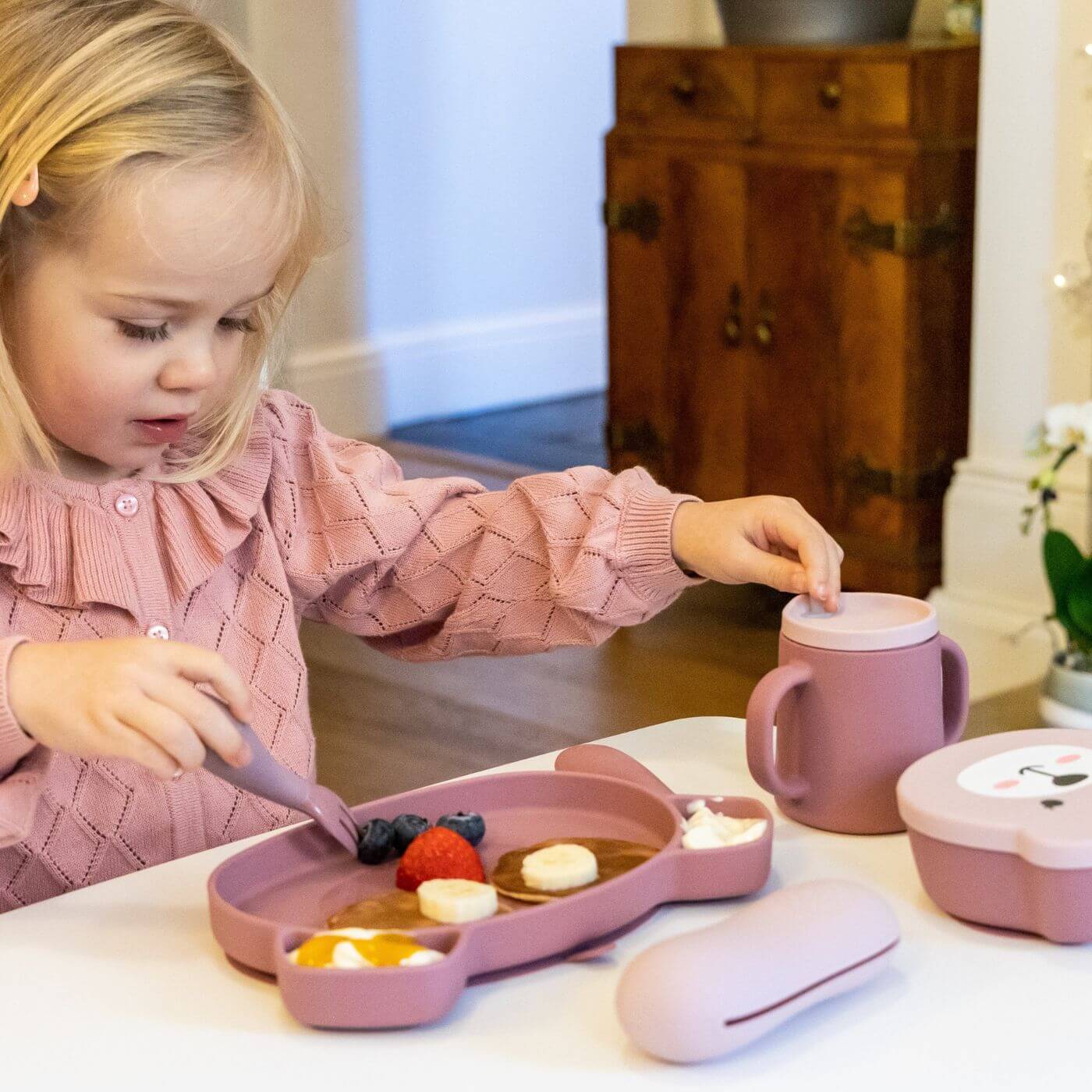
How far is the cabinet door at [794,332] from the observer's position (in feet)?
9.36

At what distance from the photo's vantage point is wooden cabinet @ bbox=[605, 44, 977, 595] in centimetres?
273

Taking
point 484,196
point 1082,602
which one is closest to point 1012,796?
point 1082,602

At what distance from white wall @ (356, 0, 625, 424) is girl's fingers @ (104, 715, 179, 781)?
3786 mm

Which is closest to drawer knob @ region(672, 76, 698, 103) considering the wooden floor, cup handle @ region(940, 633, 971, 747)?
the wooden floor

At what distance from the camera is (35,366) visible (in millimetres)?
986

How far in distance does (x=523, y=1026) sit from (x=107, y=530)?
20.1 inches

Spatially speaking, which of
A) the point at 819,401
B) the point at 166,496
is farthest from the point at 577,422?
the point at 166,496

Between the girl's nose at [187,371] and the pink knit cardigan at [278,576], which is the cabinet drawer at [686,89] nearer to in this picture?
the pink knit cardigan at [278,576]

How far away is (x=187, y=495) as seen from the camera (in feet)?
3.58

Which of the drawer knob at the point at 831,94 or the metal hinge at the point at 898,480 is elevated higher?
the drawer knob at the point at 831,94

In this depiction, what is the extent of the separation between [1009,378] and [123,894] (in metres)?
2.21

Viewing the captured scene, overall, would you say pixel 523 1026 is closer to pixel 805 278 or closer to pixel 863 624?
pixel 863 624

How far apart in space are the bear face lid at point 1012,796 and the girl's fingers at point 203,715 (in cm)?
30

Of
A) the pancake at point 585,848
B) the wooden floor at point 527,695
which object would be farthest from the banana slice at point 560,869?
the wooden floor at point 527,695
